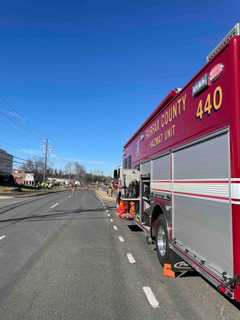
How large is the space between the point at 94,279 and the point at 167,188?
2141 millimetres

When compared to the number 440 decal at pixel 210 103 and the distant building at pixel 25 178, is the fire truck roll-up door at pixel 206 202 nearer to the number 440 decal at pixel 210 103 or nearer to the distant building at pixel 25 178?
the number 440 decal at pixel 210 103

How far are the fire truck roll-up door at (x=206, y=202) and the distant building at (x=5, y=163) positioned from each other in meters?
101

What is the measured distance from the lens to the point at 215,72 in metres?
4.09

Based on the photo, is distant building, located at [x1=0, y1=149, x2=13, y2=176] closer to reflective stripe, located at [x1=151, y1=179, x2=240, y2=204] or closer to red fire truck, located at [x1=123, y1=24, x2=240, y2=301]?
red fire truck, located at [x1=123, y1=24, x2=240, y2=301]

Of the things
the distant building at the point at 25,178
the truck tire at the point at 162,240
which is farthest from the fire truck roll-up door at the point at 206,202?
the distant building at the point at 25,178

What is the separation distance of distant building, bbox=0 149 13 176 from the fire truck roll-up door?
101 metres

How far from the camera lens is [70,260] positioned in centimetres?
773

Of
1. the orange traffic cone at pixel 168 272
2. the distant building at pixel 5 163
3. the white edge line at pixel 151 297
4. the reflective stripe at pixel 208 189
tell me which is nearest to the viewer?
the reflective stripe at pixel 208 189

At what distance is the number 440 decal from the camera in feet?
13.1

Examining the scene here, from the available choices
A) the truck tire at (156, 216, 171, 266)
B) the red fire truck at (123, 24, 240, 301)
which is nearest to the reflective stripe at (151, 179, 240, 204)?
the red fire truck at (123, 24, 240, 301)

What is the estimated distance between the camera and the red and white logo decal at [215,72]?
396 cm

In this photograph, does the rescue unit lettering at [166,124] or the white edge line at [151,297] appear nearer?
the white edge line at [151,297]

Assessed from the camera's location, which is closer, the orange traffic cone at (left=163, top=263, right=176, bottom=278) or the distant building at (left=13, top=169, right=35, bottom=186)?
the orange traffic cone at (left=163, top=263, right=176, bottom=278)

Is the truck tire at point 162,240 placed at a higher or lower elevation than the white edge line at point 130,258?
higher
